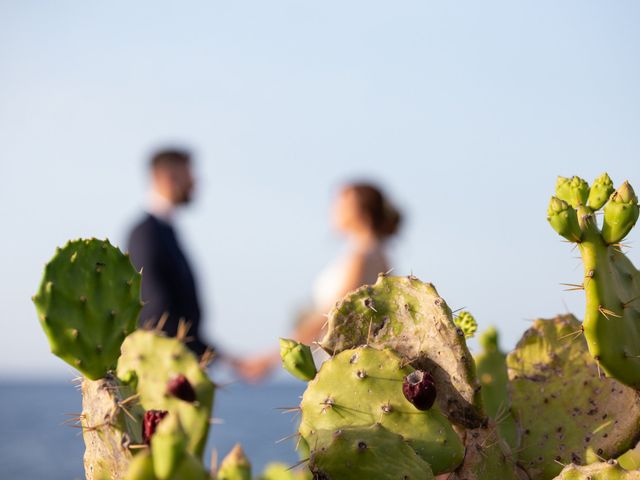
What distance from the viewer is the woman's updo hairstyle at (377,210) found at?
228 inches

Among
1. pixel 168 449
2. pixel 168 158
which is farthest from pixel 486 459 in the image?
pixel 168 158

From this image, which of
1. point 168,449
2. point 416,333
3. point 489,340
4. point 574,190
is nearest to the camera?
point 168,449

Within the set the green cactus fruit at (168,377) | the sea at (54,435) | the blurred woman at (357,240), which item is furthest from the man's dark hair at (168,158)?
the sea at (54,435)

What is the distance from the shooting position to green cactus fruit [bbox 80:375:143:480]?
1.29 metres

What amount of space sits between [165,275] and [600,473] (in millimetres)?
4812

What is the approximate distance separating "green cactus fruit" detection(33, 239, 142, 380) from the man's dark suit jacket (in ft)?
14.0

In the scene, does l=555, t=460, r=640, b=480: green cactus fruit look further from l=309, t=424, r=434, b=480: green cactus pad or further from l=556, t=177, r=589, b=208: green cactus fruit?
l=556, t=177, r=589, b=208: green cactus fruit

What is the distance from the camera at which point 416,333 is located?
1582 millimetres

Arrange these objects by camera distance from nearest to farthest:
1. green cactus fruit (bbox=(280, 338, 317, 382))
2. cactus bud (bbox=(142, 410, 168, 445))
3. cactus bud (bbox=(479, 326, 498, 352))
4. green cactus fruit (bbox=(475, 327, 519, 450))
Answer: cactus bud (bbox=(142, 410, 168, 445)) < green cactus fruit (bbox=(280, 338, 317, 382)) < green cactus fruit (bbox=(475, 327, 519, 450)) < cactus bud (bbox=(479, 326, 498, 352))

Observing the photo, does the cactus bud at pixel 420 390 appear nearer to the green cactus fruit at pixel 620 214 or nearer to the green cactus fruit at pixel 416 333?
the green cactus fruit at pixel 416 333

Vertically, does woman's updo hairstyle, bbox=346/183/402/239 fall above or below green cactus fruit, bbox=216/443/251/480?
above

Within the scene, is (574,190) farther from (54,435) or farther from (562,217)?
(54,435)

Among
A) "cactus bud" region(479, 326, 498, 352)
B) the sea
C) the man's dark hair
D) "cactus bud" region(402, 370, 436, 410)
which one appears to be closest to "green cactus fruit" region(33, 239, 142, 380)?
"cactus bud" region(402, 370, 436, 410)

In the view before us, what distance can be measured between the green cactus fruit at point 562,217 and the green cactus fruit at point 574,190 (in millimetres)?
46
